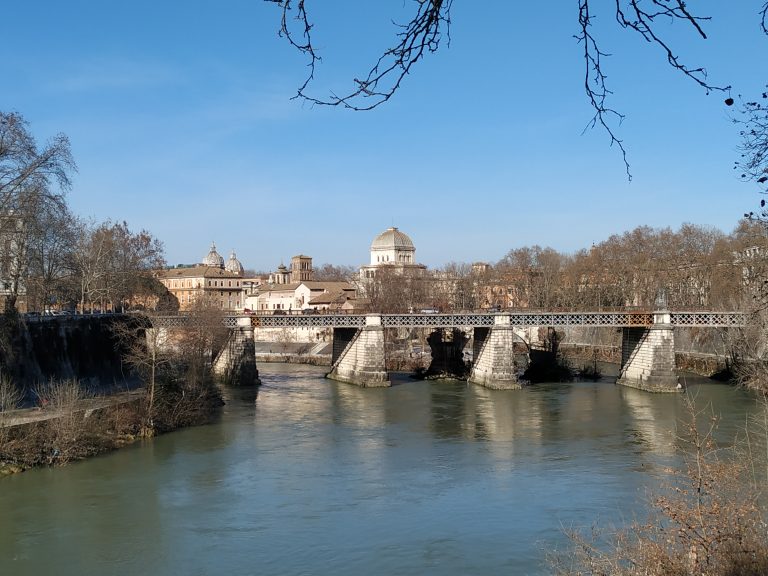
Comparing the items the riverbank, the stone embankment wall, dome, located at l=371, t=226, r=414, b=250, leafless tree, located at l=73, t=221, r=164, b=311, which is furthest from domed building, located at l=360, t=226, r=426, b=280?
the riverbank

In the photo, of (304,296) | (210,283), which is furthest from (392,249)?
(210,283)

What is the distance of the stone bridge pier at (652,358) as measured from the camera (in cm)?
3669

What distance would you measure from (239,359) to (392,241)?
218ft

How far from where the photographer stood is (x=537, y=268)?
2714 inches

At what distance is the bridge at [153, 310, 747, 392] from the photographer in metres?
38.0

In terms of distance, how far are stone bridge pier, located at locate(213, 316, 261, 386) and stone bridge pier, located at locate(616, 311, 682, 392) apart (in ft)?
61.4

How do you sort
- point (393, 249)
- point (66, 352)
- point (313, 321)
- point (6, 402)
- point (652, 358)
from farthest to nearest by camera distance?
point (393, 249)
point (313, 321)
point (652, 358)
point (66, 352)
point (6, 402)

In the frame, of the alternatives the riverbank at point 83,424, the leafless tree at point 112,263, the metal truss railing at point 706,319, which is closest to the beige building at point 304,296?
the leafless tree at point 112,263

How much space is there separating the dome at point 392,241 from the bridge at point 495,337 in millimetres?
61045

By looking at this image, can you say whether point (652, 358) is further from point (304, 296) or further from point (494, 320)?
point (304, 296)

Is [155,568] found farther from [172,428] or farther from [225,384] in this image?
[225,384]

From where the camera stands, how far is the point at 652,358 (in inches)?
1474

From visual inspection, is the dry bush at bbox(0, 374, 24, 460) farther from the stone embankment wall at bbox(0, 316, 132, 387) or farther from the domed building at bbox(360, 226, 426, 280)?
the domed building at bbox(360, 226, 426, 280)

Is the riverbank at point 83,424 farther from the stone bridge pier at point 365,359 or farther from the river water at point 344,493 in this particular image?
the stone bridge pier at point 365,359
